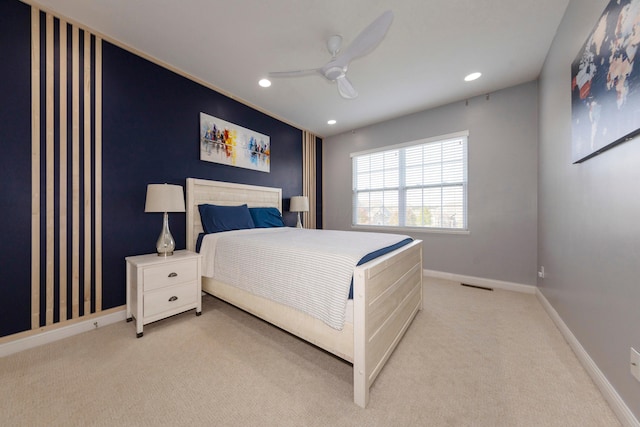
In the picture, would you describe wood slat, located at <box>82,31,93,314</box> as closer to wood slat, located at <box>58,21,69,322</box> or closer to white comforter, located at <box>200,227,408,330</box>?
wood slat, located at <box>58,21,69,322</box>

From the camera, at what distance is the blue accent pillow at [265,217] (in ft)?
10.9

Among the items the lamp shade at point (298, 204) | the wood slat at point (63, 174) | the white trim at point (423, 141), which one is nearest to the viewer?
the wood slat at point (63, 174)

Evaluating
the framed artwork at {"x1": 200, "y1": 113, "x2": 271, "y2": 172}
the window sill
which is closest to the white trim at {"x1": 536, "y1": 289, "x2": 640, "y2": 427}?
the window sill

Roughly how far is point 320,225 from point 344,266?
3786 millimetres

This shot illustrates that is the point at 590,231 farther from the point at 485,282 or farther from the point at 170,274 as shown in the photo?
the point at 170,274

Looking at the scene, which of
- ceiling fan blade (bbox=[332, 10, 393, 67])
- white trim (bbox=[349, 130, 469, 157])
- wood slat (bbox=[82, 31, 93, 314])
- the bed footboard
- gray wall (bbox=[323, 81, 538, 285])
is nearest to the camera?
the bed footboard

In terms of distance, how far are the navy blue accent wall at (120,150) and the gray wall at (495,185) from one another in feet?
10.2

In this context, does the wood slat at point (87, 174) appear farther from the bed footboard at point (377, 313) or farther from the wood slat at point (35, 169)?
the bed footboard at point (377, 313)

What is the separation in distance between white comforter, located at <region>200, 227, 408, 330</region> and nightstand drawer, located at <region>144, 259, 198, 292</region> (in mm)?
239

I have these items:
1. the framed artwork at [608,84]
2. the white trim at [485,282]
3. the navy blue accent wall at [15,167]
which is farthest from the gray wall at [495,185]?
the navy blue accent wall at [15,167]

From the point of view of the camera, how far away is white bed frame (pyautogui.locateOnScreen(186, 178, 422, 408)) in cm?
125

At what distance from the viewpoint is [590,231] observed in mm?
1554

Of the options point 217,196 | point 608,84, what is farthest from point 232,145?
point 608,84

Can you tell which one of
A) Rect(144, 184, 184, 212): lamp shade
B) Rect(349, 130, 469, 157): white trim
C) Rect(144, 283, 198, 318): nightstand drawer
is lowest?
Rect(144, 283, 198, 318): nightstand drawer
